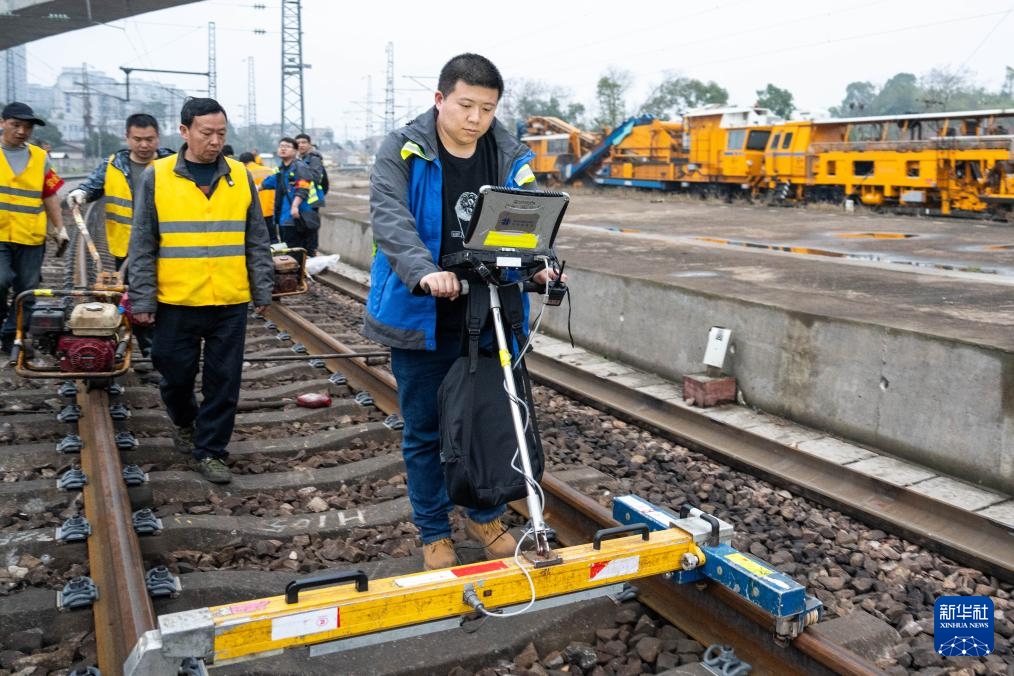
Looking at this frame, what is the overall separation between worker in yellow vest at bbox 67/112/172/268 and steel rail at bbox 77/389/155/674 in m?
2.33

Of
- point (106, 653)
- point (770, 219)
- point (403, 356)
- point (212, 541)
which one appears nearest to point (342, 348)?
point (212, 541)

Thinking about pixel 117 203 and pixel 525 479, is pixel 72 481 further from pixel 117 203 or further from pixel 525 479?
pixel 117 203

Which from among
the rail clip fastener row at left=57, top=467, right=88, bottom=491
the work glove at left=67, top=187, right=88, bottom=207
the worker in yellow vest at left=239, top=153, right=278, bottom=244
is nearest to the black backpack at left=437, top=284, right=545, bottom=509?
the rail clip fastener row at left=57, top=467, right=88, bottom=491

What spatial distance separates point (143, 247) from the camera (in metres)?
4.89

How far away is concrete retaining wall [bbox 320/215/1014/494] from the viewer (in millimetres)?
5246

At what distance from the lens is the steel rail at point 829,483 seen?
14.7 ft

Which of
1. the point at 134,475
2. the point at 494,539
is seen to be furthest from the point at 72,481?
the point at 494,539

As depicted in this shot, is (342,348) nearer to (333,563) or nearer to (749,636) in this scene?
(333,563)

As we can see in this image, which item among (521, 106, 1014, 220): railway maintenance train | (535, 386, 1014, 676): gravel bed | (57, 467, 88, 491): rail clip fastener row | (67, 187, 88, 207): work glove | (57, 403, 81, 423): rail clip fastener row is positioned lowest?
(535, 386, 1014, 676): gravel bed

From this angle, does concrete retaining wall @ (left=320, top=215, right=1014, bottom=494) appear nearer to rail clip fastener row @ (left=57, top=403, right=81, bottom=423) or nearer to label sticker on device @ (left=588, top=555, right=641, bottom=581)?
label sticker on device @ (left=588, top=555, right=641, bottom=581)

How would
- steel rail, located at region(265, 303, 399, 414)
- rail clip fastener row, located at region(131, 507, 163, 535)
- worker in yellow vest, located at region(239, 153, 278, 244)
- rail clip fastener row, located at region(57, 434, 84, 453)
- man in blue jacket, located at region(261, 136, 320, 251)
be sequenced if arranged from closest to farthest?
1. rail clip fastener row, located at region(131, 507, 163, 535)
2. rail clip fastener row, located at region(57, 434, 84, 453)
3. steel rail, located at region(265, 303, 399, 414)
4. man in blue jacket, located at region(261, 136, 320, 251)
5. worker in yellow vest, located at region(239, 153, 278, 244)

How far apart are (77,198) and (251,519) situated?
3358 millimetres

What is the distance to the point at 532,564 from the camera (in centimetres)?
312

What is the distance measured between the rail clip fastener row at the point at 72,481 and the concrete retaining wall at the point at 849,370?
460 centimetres
